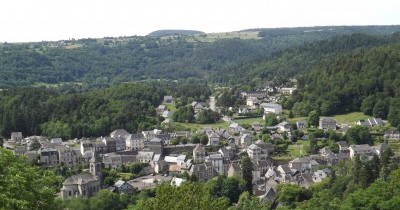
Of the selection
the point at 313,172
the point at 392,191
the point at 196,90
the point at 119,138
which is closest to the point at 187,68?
the point at 196,90

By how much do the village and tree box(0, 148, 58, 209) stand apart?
65.3 ft

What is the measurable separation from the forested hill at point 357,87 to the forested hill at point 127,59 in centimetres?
2880

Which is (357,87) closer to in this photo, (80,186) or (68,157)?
(68,157)

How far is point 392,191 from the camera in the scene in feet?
82.0

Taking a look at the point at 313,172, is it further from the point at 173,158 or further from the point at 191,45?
the point at 191,45

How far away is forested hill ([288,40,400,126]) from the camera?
61.2 metres

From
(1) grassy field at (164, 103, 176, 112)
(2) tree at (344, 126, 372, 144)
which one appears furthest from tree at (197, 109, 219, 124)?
(2) tree at (344, 126, 372, 144)

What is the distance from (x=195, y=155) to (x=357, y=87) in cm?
2814

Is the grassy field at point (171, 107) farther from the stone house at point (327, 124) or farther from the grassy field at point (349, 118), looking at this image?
the stone house at point (327, 124)

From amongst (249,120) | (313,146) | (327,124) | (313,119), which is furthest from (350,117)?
(313,146)

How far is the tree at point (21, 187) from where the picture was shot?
42.6 ft

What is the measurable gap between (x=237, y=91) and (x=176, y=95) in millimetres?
9168

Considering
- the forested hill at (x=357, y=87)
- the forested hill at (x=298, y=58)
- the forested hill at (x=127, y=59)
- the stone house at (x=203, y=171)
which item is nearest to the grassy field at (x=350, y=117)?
the forested hill at (x=357, y=87)

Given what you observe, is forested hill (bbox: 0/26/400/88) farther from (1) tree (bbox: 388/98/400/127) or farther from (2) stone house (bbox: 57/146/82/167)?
(2) stone house (bbox: 57/146/82/167)
